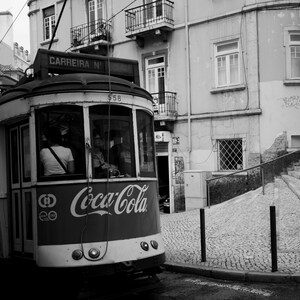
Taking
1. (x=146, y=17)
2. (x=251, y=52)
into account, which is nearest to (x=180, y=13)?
(x=146, y=17)

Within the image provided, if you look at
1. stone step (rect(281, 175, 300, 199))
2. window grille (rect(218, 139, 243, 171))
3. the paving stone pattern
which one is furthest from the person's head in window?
window grille (rect(218, 139, 243, 171))

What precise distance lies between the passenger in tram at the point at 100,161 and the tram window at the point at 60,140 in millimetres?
160

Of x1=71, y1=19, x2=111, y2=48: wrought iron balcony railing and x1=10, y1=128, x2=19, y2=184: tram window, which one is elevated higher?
x1=71, y1=19, x2=111, y2=48: wrought iron balcony railing

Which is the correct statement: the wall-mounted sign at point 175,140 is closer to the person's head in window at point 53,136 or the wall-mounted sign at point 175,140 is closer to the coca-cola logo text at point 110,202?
the coca-cola logo text at point 110,202

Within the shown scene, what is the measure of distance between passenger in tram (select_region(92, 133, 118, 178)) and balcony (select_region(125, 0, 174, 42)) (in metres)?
12.6

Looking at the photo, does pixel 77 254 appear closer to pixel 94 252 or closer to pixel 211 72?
pixel 94 252

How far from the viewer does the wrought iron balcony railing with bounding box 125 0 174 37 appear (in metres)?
18.0

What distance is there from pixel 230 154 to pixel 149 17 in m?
6.39

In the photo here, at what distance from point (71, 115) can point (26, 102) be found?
0.65 metres

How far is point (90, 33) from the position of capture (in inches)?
800

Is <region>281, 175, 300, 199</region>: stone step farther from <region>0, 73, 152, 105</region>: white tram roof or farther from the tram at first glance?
<region>0, 73, 152, 105</region>: white tram roof

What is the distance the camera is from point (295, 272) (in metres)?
7.21

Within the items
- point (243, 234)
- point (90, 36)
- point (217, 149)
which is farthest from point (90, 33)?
point (243, 234)

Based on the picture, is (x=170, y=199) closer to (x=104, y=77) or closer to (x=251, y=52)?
(x=251, y=52)
